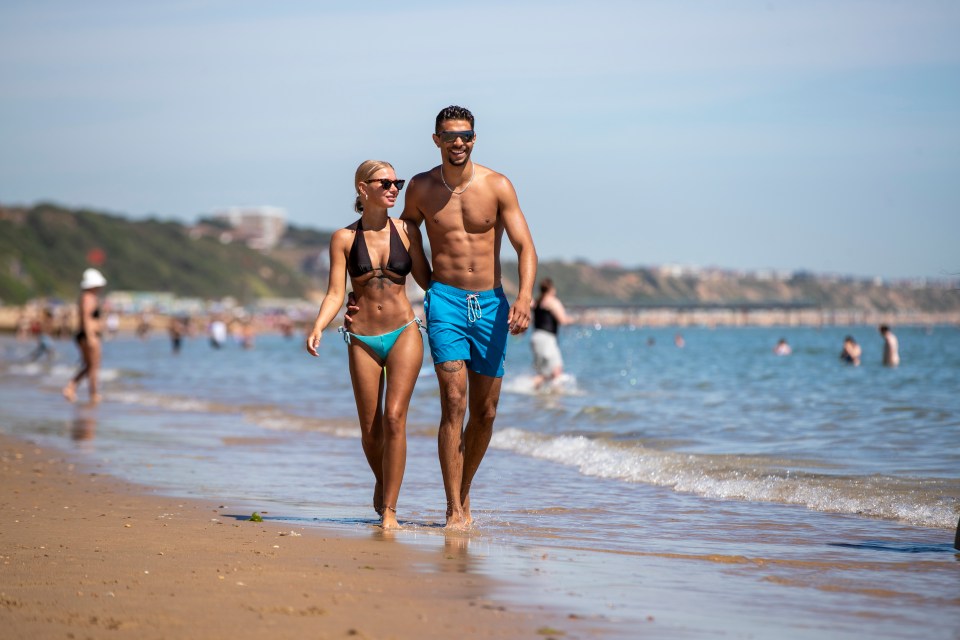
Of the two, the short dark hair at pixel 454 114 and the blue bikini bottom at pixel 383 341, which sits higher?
the short dark hair at pixel 454 114

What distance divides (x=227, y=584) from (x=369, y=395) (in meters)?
1.88

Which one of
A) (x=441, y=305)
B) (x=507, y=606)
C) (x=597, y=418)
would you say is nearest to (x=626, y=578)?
(x=507, y=606)

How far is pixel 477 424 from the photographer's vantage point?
638 cm

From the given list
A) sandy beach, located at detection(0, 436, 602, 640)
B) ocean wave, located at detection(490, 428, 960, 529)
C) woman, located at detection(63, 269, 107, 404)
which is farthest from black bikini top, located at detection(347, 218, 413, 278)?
woman, located at detection(63, 269, 107, 404)

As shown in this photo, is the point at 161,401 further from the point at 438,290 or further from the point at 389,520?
the point at 438,290

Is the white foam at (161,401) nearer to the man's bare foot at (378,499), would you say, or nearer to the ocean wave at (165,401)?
the ocean wave at (165,401)

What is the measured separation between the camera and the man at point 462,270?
6098 mm

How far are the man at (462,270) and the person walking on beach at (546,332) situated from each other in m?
11.5

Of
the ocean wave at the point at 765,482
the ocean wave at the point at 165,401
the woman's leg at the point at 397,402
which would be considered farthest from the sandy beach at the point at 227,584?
the ocean wave at the point at 165,401

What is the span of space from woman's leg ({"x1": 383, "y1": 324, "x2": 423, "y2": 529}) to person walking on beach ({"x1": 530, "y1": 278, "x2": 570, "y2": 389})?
11.5 metres

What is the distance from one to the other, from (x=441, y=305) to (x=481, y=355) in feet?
1.08

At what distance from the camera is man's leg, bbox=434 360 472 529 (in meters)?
6.11

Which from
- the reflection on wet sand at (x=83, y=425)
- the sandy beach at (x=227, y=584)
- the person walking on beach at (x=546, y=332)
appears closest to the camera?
the sandy beach at (x=227, y=584)

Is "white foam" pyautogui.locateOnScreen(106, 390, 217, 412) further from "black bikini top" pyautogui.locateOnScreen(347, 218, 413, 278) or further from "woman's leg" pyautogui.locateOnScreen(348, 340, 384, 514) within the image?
"black bikini top" pyautogui.locateOnScreen(347, 218, 413, 278)
